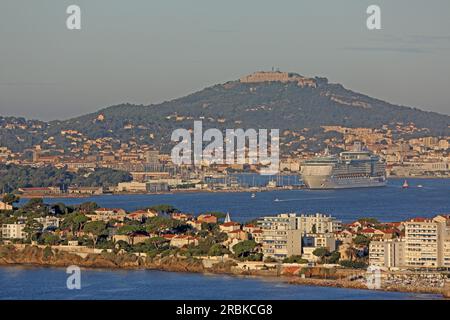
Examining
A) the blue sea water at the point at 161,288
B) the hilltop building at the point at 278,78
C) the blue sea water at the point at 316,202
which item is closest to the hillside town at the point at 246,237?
the blue sea water at the point at 161,288

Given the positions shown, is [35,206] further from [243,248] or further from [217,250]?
[243,248]

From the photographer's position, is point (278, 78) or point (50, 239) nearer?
point (50, 239)

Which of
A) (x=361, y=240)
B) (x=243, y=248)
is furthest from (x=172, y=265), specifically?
(x=361, y=240)

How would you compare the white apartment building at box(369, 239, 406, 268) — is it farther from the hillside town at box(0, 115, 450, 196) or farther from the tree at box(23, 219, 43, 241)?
the hillside town at box(0, 115, 450, 196)

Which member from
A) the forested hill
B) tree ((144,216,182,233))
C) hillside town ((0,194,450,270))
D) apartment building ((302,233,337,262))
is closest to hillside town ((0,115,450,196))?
the forested hill
